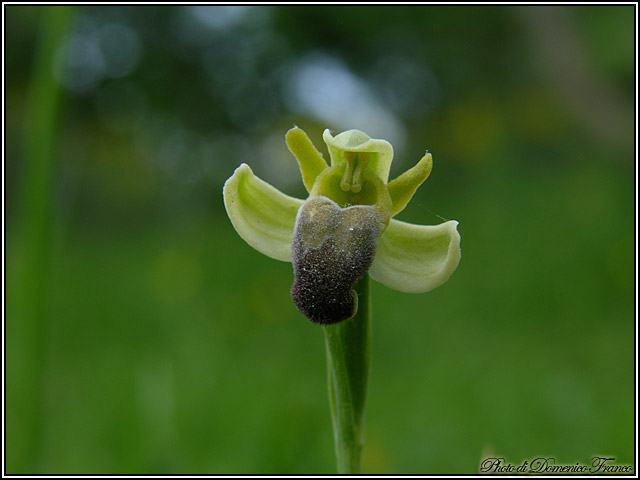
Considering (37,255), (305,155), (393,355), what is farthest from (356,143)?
(393,355)

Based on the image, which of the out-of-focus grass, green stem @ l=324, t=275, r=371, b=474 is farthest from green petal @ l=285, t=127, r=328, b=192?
the out-of-focus grass

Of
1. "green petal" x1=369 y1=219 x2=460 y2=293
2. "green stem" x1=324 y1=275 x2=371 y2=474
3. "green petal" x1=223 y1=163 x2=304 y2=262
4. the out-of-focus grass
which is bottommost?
the out-of-focus grass

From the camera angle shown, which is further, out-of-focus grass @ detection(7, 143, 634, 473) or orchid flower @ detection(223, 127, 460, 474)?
out-of-focus grass @ detection(7, 143, 634, 473)

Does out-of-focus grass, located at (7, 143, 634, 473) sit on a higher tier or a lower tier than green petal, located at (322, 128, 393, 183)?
lower

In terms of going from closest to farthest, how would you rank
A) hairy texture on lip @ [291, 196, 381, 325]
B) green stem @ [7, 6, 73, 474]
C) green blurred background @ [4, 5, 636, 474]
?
hairy texture on lip @ [291, 196, 381, 325] < green stem @ [7, 6, 73, 474] < green blurred background @ [4, 5, 636, 474]

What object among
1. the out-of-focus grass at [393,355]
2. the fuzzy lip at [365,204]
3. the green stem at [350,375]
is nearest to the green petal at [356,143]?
the fuzzy lip at [365,204]

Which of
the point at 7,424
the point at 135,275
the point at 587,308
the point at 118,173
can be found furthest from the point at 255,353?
the point at 118,173

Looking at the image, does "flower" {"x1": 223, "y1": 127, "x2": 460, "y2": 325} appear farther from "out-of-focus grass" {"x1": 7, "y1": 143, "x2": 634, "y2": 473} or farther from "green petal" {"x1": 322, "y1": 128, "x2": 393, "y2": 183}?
"out-of-focus grass" {"x1": 7, "y1": 143, "x2": 634, "y2": 473}
